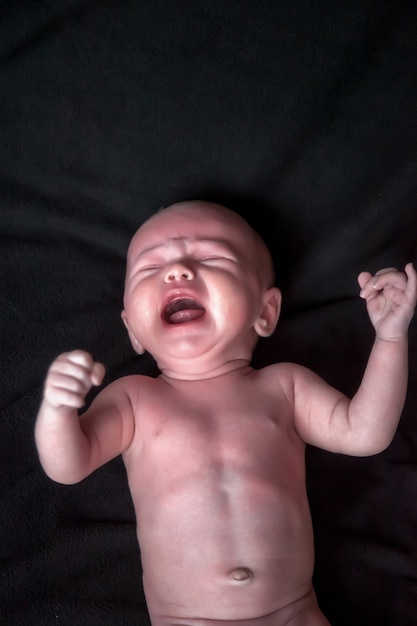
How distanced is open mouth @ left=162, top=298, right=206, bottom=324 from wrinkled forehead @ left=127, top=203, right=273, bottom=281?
12cm

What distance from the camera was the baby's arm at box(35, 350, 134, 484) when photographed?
1.15m

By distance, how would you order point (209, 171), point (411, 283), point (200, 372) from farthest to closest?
point (209, 171) < point (200, 372) < point (411, 283)

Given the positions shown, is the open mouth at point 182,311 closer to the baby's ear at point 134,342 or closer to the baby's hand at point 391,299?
the baby's ear at point 134,342

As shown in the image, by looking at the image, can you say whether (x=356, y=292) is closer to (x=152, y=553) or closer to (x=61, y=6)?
(x=152, y=553)

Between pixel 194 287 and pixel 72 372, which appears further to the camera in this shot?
pixel 194 287

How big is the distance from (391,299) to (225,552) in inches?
20.2

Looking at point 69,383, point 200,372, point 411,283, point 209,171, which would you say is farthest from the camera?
point 209,171

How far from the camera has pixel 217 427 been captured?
138 centimetres

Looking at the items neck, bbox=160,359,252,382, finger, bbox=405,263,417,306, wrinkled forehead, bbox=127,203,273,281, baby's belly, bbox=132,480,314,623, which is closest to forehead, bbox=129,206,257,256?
wrinkled forehead, bbox=127,203,273,281

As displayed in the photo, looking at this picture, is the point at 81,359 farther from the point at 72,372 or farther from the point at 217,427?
the point at 217,427

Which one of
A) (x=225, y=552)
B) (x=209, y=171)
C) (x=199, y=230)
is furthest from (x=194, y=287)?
(x=225, y=552)

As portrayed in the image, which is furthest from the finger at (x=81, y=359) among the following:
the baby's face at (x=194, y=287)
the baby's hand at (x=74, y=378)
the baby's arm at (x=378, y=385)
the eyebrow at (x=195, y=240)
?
the baby's arm at (x=378, y=385)

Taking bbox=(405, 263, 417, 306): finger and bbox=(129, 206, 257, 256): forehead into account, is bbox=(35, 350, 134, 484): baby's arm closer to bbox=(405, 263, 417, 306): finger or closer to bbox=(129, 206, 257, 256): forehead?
bbox=(129, 206, 257, 256): forehead

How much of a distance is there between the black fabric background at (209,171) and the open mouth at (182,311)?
0.74 ft
